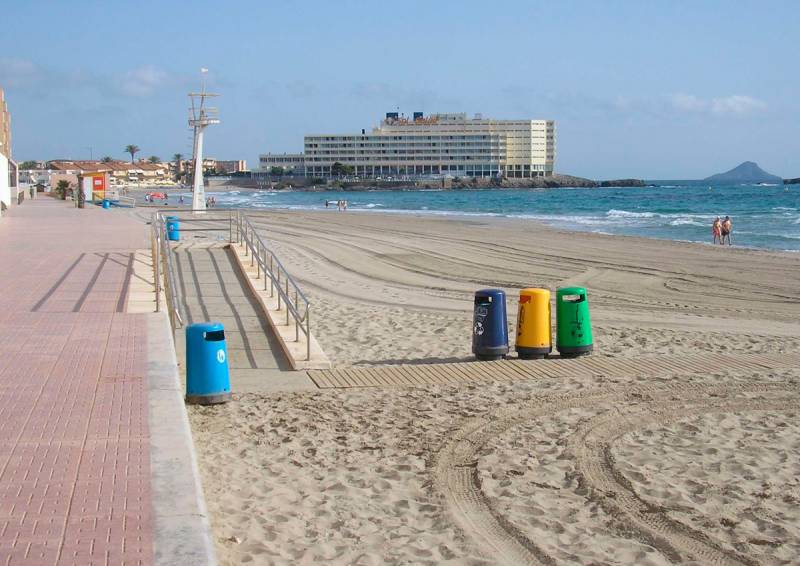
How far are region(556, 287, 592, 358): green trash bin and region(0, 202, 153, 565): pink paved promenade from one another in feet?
14.4

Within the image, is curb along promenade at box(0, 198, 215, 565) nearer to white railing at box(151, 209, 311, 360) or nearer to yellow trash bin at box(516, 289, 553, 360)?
white railing at box(151, 209, 311, 360)

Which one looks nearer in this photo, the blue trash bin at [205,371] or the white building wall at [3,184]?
the blue trash bin at [205,371]

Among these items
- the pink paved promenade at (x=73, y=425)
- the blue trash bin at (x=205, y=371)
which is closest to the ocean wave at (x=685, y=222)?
the pink paved promenade at (x=73, y=425)

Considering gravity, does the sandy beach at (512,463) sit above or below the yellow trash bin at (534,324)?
below

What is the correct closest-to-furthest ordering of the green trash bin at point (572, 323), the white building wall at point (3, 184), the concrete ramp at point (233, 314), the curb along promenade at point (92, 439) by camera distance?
the curb along promenade at point (92, 439) < the concrete ramp at point (233, 314) < the green trash bin at point (572, 323) < the white building wall at point (3, 184)

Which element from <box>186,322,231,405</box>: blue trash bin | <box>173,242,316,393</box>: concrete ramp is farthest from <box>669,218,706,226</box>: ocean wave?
<box>186,322,231,405</box>: blue trash bin

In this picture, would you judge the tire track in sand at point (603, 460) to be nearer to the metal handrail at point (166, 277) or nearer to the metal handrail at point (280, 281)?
the metal handrail at point (280, 281)

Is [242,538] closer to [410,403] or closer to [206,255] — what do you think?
[410,403]

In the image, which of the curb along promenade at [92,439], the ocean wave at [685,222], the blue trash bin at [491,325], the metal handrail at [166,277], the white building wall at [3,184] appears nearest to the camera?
the curb along promenade at [92,439]

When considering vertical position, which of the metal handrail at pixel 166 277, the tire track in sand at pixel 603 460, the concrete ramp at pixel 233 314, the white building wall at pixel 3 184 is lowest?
the tire track in sand at pixel 603 460

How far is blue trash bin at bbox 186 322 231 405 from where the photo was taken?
841cm

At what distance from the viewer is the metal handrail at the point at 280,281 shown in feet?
35.4

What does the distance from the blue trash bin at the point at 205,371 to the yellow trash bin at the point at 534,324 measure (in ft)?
11.3

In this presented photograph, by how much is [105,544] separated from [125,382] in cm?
346
